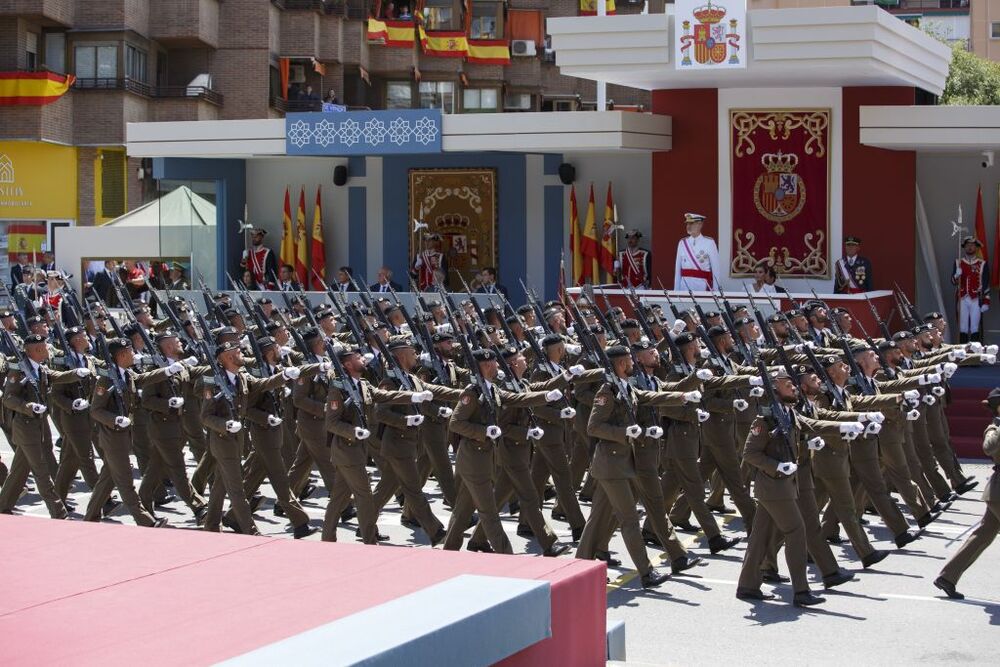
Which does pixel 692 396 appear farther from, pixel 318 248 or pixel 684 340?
pixel 318 248

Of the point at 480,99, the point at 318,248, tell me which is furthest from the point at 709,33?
the point at 480,99

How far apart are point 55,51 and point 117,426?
26.4 metres

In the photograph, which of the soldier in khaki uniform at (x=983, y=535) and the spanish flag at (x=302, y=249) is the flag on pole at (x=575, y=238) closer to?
the spanish flag at (x=302, y=249)

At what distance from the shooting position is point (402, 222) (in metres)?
25.3

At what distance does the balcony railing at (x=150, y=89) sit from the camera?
36375mm

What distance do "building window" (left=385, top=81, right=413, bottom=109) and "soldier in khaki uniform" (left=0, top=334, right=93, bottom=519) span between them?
35.8m

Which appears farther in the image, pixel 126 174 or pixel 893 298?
pixel 126 174

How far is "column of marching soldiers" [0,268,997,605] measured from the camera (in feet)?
36.2

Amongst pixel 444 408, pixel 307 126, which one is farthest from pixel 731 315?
→ pixel 307 126

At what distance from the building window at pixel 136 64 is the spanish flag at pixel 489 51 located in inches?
582

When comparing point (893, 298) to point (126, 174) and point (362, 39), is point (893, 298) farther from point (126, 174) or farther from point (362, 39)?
point (362, 39)

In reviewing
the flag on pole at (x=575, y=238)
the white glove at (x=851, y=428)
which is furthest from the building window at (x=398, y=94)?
the white glove at (x=851, y=428)

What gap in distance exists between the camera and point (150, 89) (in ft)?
124

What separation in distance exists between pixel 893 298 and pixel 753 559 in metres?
11.6
